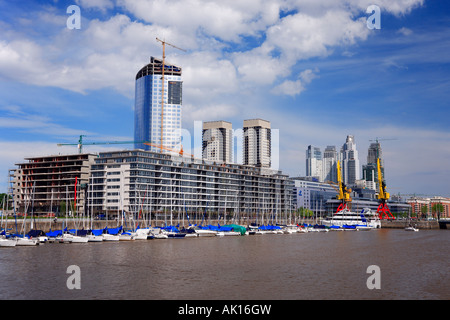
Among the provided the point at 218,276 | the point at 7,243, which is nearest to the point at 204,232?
the point at 7,243

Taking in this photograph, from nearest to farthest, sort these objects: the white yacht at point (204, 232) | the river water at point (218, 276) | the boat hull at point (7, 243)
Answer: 1. the river water at point (218, 276)
2. the boat hull at point (7, 243)
3. the white yacht at point (204, 232)

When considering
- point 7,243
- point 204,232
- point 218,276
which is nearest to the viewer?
point 218,276

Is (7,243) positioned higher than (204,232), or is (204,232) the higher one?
(7,243)

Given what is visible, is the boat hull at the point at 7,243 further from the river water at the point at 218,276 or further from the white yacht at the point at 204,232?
the white yacht at the point at 204,232

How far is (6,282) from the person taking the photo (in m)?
45.1

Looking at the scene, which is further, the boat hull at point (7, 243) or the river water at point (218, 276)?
the boat hull at point (7, 243)

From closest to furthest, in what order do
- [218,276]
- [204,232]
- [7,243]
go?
1. [218,276]
2. [7,243]
3. [204,232]

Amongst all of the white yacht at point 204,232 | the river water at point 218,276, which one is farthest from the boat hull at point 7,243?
the white yacht at point 204,232

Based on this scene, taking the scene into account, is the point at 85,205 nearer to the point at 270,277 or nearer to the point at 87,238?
the point at 87,238

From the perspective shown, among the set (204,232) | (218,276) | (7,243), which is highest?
(7,243)

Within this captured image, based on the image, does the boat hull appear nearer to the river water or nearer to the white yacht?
the river water

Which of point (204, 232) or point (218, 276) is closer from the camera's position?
point (218, 276)

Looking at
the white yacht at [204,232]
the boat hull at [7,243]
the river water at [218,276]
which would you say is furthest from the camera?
the white yacht at [204,232]

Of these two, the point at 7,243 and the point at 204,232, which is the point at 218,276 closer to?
the point at 7,243
